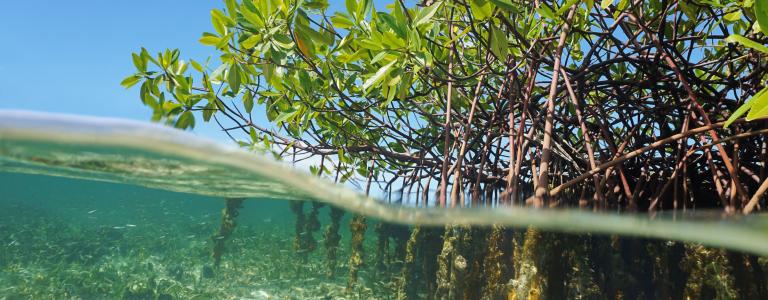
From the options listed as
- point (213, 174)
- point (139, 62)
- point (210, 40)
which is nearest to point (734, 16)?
point (210, 40)

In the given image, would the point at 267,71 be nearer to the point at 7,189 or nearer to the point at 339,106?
the point at 339,106

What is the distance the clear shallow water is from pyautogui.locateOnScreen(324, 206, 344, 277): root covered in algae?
36mm

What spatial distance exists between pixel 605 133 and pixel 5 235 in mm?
3735

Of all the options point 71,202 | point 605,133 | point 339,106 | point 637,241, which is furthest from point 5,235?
point 637,241

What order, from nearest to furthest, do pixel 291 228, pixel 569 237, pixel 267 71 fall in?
pixel 267 71, pixel 569 237, pixel 291 228

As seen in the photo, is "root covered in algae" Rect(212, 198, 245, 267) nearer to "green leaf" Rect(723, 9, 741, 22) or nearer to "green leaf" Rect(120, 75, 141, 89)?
"green leaf" Rect(120, 75, 141, 89)

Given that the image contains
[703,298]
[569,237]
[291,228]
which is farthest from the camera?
[291,228]

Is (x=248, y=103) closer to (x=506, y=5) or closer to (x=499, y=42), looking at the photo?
(x=499, y=42)

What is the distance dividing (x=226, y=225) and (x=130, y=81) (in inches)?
42.0

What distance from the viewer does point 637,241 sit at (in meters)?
3.91

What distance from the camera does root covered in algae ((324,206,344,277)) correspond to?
3604 mm

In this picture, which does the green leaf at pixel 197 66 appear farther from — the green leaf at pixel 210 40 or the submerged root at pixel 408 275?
the submerged root at pixel 408 275

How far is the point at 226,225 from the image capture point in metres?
3.79

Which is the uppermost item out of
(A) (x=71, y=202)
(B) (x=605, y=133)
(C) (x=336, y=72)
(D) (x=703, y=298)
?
(C) (x=336, y=72)
